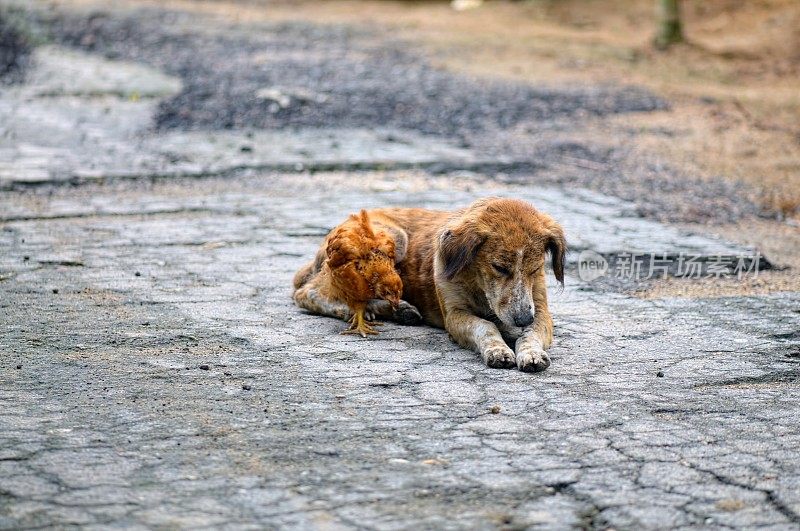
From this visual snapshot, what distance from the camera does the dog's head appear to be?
6.18 m

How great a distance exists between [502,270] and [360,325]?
2.91 ft

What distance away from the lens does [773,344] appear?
256 inches

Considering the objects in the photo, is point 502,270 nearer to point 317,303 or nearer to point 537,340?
point 537,340

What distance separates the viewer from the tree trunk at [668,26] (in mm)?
18969

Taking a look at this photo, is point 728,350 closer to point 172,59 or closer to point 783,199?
point 783,199

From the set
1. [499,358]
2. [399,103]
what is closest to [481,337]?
[499,358]

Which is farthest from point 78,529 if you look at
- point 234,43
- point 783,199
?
point 234,43

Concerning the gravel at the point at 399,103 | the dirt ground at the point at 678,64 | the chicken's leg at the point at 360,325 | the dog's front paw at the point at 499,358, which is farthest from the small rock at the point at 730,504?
the gravel at the point at 399,103

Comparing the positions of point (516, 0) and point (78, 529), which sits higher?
point (516, 0)

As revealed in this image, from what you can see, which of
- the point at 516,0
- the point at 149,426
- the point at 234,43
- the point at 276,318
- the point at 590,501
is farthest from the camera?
the point at 516,0

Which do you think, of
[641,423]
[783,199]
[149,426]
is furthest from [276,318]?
[783,199]

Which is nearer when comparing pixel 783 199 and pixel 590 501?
pixel 590 501

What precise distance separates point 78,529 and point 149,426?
0.99 metres

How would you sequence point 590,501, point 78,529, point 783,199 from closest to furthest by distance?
point 78,529 → point 590,501 → point 783,199
